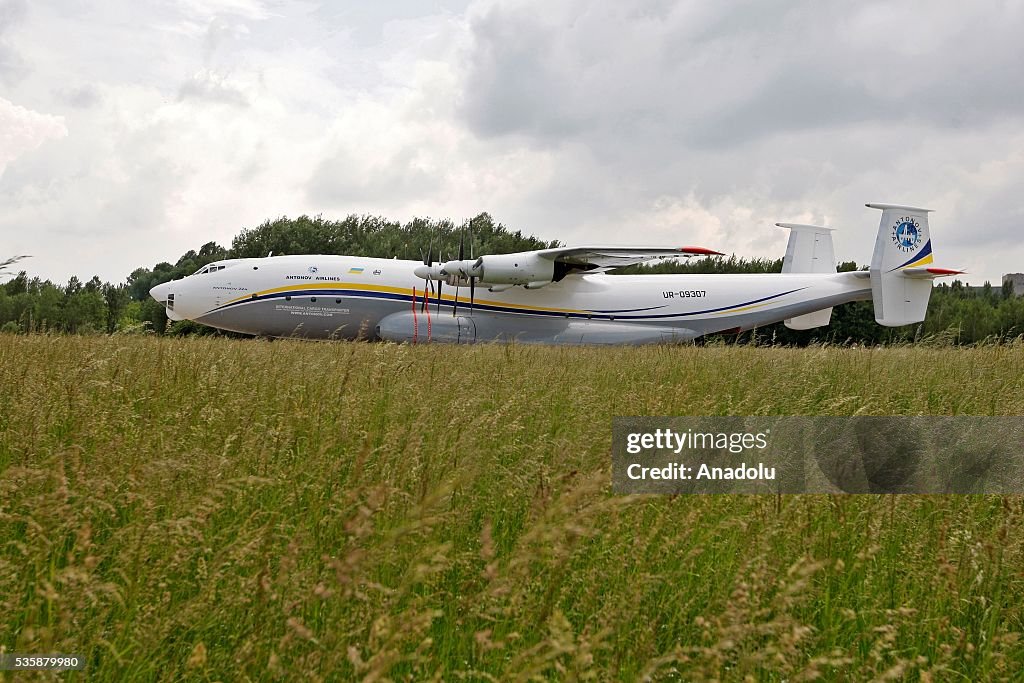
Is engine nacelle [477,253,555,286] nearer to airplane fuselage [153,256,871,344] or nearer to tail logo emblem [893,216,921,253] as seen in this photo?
airplane fuselage [153,256,871,344]

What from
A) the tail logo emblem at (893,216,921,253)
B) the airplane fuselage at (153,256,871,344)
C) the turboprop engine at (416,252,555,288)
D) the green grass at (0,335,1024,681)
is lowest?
the green grass at (0,335,1024,681)

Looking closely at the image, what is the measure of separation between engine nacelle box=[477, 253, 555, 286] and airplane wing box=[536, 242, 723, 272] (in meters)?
0.23

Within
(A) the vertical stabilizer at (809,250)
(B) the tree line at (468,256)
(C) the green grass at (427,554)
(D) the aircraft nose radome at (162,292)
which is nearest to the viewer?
(C) the green grass at (427,554)

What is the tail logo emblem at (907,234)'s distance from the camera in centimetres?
2159

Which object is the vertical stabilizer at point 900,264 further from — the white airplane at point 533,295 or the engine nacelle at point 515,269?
the engine nacelle at point 515,269

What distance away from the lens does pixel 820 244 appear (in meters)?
25.3

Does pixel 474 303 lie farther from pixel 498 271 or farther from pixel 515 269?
pixel 515 269

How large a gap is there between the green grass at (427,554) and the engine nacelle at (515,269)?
12886mm

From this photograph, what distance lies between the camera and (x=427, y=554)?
172 cm

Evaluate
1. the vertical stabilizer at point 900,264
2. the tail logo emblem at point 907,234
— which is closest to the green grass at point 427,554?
the vertical stabilizer at point 900,264

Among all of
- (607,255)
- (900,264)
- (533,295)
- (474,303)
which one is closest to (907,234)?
(900,264)

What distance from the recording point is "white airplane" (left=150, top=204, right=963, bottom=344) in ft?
58.3

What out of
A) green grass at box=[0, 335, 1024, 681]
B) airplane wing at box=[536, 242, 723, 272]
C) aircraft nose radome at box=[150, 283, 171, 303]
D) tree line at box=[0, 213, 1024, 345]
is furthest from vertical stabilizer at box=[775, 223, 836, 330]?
green grass at box=[0, 335, 1024, 681]

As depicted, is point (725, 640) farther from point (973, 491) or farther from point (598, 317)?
point (598, 317)
